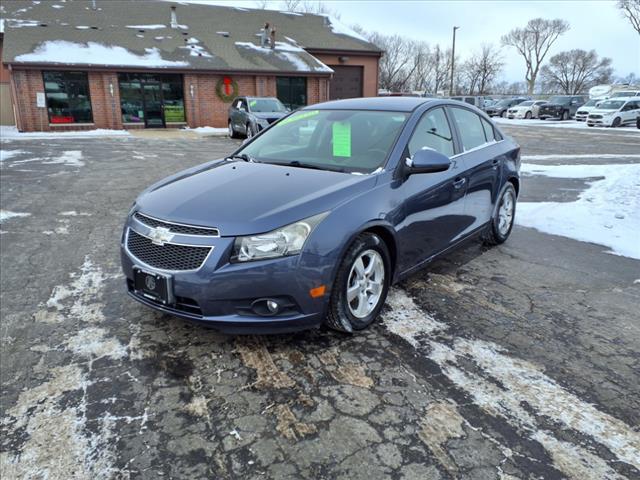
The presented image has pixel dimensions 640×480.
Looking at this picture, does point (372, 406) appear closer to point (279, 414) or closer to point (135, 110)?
point (279, 414)

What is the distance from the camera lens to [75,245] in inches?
219

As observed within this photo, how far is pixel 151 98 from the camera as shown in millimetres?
23672

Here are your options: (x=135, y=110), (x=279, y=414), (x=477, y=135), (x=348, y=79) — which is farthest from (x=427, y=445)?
(x=348, y=79)

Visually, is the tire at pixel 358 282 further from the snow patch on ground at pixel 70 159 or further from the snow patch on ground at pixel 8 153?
the snow patch on ground at pixel 8 153

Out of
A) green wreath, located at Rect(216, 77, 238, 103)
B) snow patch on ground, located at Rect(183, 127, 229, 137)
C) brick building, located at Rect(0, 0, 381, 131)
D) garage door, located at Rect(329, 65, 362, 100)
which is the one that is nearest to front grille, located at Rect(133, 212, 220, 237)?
snow patch on ground, located at Rect(183, 127, 229, 137)

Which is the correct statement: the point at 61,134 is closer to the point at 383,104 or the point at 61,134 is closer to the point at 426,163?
the point at 383,104

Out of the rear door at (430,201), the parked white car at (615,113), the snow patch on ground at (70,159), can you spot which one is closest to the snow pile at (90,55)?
the snow patch on ground at (70,159)

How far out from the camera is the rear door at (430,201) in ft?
12.3

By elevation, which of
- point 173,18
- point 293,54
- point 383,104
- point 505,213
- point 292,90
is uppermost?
point 173,18

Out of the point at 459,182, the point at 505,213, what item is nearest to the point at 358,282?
the point at 459,182

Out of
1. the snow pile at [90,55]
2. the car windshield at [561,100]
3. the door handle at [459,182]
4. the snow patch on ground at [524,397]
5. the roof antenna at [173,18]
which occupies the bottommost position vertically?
the snow patch on ground at [524,397]

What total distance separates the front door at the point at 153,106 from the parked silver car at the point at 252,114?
18.5ft

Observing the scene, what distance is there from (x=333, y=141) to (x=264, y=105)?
51.0ft

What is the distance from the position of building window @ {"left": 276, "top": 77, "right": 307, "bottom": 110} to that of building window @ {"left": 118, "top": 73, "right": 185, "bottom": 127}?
16.7ft
